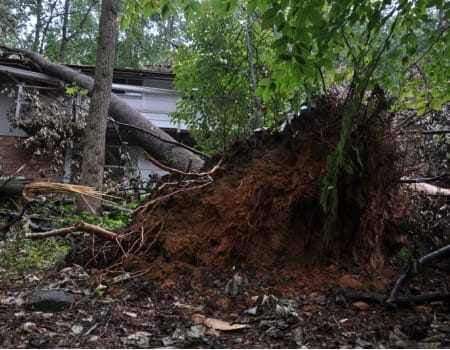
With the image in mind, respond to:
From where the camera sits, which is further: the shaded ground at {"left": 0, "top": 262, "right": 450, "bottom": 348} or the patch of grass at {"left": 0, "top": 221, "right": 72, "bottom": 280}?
the patch of grass at {"left": 0, "top": 221, "right": 72, "bottom": 280}

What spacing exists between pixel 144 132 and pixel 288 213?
514cm

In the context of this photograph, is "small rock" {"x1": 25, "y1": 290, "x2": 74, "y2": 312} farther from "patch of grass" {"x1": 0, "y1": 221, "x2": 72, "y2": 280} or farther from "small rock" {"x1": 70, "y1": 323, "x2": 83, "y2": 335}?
"patch of grass" {"x1": 0, "y1": 221, "x2": 72, "y2": 280}

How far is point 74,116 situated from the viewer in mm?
12016

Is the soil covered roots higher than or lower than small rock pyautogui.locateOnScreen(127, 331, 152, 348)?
higher

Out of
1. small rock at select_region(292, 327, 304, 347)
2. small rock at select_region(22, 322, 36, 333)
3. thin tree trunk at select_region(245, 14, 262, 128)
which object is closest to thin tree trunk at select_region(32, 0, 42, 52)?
thin tree trunk at select_region(245, 14, 262, 128)

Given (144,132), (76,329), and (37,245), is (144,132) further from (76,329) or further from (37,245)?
(76,329)

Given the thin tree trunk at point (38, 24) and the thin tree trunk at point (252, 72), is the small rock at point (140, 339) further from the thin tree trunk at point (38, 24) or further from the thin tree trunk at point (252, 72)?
the thin tree trunk at point (38, 24)

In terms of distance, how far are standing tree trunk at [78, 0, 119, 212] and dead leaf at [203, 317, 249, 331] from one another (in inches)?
222

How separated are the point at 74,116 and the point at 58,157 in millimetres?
1244

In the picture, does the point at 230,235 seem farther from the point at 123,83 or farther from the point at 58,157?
the point at 123,83

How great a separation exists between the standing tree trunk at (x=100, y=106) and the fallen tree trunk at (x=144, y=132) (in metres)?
0.75

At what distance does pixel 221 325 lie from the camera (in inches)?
99.2

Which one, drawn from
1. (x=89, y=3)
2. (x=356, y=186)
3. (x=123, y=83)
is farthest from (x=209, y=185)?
(x=89, y=3)

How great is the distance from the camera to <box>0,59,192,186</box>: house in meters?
Answer: 14.4
